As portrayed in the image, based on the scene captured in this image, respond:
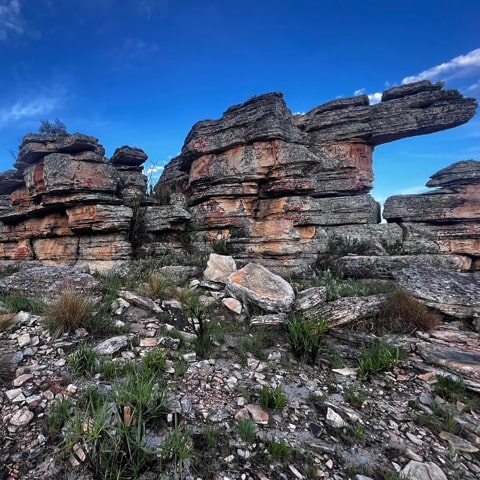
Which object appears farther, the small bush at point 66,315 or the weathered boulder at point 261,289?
the weathered boulder at point 261,289

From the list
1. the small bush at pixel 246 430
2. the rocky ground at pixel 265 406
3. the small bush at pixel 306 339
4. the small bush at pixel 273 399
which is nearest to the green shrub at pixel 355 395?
the rocky ground at pixel 265 406

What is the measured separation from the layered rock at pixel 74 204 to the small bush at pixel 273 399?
934 cm

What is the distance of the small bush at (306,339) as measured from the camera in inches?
176

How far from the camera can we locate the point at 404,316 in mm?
5566

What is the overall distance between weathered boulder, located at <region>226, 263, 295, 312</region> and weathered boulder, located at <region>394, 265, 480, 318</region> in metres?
3.16

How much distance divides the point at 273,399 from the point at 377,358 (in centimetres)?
207

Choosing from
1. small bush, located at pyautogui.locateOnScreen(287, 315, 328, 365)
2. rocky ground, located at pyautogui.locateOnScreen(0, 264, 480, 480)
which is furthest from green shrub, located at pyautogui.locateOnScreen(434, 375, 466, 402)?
small bush, located at pyautogui.locateOnScreen(287, 315, 328, 365)

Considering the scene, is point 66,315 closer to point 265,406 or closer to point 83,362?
point 83,362

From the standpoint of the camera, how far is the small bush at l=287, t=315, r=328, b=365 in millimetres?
4465

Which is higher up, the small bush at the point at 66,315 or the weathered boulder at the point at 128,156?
the weathered boulder at the point at 128,156

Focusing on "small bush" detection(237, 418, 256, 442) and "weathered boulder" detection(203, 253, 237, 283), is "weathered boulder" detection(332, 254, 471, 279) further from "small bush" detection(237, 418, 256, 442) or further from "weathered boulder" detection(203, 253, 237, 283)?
"small bush" detection(237, 418, 256, 442)

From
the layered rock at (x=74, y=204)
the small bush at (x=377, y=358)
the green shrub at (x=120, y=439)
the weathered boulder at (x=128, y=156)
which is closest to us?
the green shrub at (x=120, y=439)

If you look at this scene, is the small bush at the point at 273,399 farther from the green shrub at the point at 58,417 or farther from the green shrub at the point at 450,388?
the green shrub at the point at 450,388

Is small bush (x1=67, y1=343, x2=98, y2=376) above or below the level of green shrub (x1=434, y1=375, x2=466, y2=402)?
above
